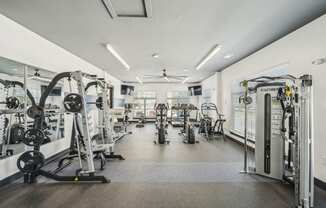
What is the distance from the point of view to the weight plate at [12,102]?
322cm

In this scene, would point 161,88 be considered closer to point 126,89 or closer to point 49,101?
point 126,89

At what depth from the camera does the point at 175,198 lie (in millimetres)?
2668

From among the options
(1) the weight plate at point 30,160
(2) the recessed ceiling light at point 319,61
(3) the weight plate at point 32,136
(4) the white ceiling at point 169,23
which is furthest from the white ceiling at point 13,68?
(2) the recessed ceiling light at point 319,61

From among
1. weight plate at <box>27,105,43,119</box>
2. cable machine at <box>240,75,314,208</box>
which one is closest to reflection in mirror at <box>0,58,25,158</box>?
weight plate at <box>27,105,43,119</box>

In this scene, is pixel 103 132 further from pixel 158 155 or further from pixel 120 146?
pixel 158 155

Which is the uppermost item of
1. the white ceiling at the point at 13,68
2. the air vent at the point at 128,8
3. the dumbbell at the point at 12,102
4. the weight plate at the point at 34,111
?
the air vent at the point at 128,8

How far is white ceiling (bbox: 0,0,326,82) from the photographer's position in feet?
8.86

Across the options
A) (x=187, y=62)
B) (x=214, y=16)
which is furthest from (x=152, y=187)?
(x=187, y=62)

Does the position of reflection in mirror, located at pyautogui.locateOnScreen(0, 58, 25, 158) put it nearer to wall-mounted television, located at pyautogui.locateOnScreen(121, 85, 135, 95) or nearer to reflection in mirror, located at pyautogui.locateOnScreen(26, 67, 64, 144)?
reflection in mirror, located at pyautogui.locateOnScreen(26, 67, 64, 144)

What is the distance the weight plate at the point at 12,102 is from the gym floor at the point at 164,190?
4.71ft

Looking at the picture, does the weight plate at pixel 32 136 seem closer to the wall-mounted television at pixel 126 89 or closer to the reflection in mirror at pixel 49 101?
the reflection in mirror at pixel 49 101

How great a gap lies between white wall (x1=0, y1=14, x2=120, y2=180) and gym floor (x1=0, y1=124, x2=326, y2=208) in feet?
2.91

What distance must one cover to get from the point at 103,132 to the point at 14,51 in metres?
2.92

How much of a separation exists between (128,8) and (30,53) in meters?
2.51
